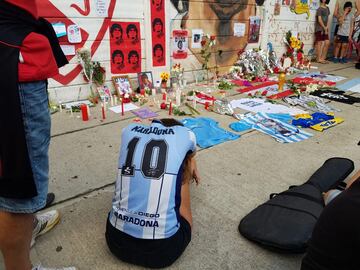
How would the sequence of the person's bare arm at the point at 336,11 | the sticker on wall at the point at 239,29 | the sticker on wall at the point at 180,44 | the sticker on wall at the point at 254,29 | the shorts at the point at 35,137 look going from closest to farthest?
the shorts at the point at 35,137 < the sticker on wall at the point at 180,44 < the sticker on wall at the point at 239,29 < the sticker on wall at the point at 254,29 < the person's bare arm at the point at 336,11

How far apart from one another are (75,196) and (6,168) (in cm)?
114

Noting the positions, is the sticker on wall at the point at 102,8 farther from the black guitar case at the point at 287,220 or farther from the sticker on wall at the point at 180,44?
the black guitar case at the point at 287,220

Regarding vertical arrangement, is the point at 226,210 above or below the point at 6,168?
below

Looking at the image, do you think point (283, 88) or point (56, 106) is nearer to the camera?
point (56, 106)

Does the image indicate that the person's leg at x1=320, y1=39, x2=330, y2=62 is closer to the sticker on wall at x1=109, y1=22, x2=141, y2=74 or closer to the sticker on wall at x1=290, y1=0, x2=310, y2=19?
the sticker on wall at x1=290, y1=0, x2=310, y2=19

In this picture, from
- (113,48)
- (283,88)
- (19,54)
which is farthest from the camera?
(283,88)

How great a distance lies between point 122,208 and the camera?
59.9 inches

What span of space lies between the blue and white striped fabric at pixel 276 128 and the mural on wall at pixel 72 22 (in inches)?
92.9

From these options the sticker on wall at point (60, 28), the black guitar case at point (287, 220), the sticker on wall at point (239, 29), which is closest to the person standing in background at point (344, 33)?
the sticker on wall at point (239, 29)

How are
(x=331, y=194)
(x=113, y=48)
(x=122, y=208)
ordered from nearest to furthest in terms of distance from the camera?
1. (x=122, y=208)
2. (x=331, y=194)
3. (x=113, y=48)

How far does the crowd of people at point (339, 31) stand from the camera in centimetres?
792

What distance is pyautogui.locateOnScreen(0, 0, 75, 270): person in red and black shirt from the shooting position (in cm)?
106

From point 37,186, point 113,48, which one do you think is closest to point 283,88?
point 113,48

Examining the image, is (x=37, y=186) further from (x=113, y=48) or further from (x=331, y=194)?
(x=113, y=48)
